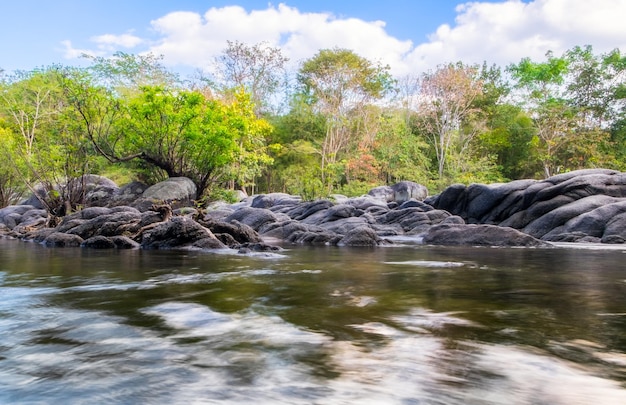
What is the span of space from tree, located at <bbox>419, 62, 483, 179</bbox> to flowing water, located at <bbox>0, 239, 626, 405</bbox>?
82.7 feet

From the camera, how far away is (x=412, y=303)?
3.91m

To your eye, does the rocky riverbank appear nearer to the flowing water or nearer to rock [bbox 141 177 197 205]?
rock [bbox 141 177 197 205]

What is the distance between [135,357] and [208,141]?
1557 centimetres

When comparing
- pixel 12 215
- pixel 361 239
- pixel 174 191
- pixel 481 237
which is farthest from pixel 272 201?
pixel 481 237

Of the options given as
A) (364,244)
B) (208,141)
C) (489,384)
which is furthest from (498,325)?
(208,141)

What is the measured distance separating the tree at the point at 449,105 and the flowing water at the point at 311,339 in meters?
25.2

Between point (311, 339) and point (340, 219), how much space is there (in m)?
12.3

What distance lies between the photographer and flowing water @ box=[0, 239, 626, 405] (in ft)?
6.63

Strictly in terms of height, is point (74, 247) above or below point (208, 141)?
below

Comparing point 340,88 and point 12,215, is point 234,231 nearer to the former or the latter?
point 12,215

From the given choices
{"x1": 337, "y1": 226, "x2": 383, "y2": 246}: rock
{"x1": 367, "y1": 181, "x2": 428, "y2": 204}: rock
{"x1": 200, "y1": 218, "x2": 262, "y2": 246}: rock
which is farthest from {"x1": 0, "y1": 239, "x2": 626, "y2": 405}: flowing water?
{"x1": 367, "y1": 181, "x2": 428, "y2": 204}: rock

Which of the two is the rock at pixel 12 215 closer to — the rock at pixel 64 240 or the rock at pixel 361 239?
the rock at pixel 64 240

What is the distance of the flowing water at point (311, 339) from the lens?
6.63 feet

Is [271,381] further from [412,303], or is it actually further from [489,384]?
[412,303]
